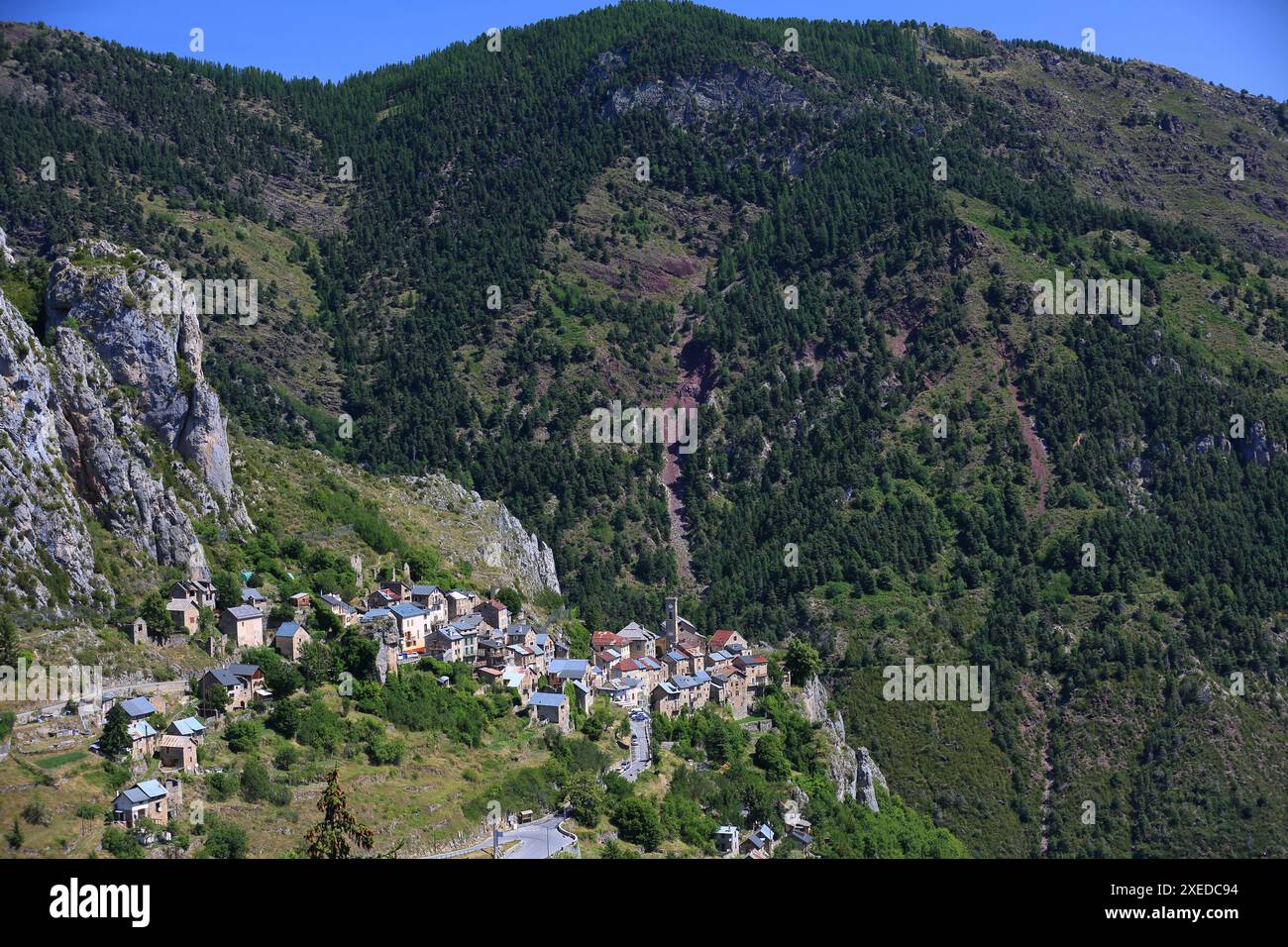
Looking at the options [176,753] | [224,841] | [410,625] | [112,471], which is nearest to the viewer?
[224,841]

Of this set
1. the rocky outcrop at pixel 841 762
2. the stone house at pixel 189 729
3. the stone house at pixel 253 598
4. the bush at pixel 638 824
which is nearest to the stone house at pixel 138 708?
the stone house at pixel 189 729

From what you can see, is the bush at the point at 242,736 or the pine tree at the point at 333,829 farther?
the bush at the point at 242,736

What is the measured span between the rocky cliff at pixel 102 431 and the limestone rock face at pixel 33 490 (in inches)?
2.6

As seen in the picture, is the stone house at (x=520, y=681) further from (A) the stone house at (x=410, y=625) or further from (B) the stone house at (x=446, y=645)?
(A) the stone house at (x=410, y=625)

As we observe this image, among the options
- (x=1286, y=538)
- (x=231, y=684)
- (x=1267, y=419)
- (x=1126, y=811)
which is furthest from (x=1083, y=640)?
(x=231, y=684)

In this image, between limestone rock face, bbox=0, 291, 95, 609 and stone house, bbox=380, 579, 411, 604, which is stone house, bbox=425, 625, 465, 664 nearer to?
stone house, bbox=380, 579, 411, 604

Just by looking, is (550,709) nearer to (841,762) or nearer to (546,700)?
(546,700)

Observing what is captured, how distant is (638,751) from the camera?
7912 centimetres

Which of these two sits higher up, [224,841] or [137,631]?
[137,631]

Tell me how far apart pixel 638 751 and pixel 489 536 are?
3300cm

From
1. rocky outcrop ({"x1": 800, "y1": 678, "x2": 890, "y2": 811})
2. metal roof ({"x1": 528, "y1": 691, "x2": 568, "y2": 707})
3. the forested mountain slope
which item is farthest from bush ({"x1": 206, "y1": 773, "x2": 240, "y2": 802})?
the forested mountain slope

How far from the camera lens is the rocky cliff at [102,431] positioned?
70688 mm

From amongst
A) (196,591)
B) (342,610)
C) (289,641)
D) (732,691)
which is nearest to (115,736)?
(289,641)

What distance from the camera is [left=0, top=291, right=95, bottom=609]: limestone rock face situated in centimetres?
6906
